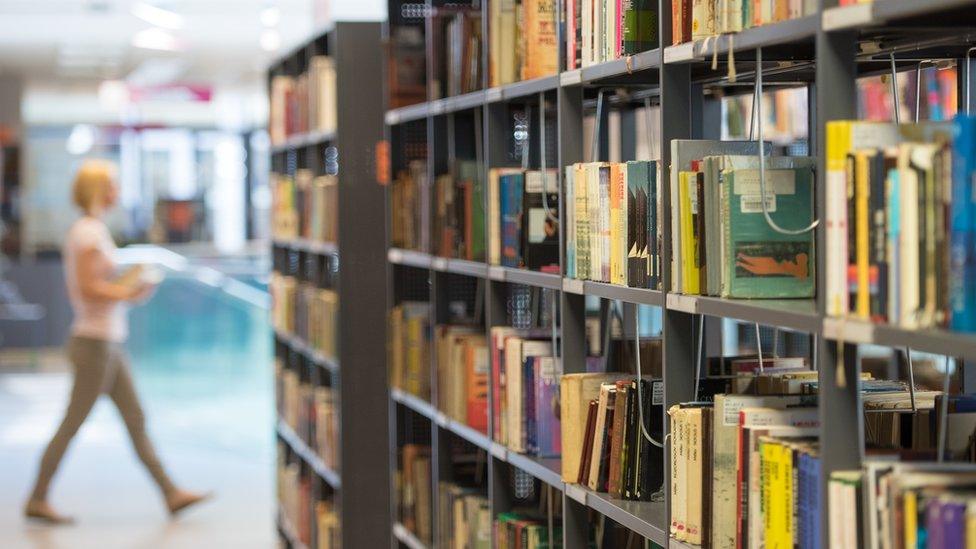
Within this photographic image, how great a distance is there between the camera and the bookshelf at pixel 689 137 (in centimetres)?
200

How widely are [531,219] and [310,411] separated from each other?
2.73 metres

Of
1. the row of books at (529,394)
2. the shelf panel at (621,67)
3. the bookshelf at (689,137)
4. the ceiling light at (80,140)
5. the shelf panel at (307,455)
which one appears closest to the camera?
the bookshelf at (689,137)

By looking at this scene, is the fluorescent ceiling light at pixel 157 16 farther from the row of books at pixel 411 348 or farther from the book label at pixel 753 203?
the book label at pixel 753 203

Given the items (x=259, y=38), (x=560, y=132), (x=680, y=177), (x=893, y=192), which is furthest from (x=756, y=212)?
(x=259, y=38)

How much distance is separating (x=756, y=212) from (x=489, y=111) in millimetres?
1552

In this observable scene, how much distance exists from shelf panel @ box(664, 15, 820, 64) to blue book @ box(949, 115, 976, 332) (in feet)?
1.21

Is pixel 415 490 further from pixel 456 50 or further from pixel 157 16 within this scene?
pixel 157 16

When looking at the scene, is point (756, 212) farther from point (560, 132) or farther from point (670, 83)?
point (560, 132)

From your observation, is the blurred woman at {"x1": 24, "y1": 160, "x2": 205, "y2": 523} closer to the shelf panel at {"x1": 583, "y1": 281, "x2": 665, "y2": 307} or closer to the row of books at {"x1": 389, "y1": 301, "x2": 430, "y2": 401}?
the row of books at {"x1": 389, "y1": 301, "x2": 430, "y2": 401}

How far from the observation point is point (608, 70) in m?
2.91

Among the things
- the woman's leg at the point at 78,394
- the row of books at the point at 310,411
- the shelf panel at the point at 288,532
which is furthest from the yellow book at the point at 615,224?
the woman's leg at the point at 78,394

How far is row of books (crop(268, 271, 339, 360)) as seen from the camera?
218 inches

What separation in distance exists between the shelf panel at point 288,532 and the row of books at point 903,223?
4.52m

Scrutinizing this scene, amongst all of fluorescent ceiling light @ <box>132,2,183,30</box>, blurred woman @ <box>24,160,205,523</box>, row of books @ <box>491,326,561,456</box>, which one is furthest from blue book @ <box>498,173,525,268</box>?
fluorescent ceiling light @ <box>132,2,183,30</box>
